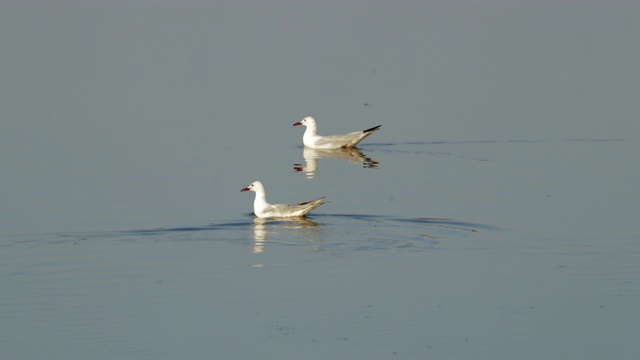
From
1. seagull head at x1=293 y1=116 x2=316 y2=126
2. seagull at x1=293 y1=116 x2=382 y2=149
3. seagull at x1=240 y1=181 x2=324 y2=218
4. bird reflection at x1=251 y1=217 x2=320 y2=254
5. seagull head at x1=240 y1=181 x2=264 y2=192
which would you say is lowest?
bird reflection at x1=251 y1=217 x2=320 y2=254

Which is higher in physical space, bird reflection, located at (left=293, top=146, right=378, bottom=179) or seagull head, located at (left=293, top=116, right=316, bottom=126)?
seagull head, located at (left=293, top=116, right=316, bottom=126)

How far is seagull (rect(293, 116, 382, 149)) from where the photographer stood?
28.2 m

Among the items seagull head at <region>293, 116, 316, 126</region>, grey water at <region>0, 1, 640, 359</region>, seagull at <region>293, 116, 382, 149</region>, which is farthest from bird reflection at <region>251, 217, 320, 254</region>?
seagull head at <region>293, 116, 316, 126</region>

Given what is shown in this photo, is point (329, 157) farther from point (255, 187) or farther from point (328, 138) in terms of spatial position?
point (255, 187)

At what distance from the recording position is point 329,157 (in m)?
27.9

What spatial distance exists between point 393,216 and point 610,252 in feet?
12.0

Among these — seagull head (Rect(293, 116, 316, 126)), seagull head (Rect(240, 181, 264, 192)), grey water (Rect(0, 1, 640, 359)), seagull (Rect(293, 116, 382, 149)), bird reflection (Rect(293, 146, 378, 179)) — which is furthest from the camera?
seagull head (Rect(293, 116, 316, 126))

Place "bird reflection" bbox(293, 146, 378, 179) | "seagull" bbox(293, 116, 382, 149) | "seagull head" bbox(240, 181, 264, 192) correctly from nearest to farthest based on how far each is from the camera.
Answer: "seagull head" bbox(240, 181, 264, 192) → "bird reflection" bbox(293, 146, 378, 179) → "seagull" bbox(293, 116, 382, 149)

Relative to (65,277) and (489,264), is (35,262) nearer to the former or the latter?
(65,277)

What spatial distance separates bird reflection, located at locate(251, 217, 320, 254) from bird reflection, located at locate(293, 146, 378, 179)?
3997mm

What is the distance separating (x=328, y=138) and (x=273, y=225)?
28.7 feet

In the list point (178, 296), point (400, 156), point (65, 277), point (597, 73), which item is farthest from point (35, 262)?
point (597, 73)

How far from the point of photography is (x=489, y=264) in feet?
55.6

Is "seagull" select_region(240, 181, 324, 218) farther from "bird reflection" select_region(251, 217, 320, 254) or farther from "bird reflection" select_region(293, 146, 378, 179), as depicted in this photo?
"bird reflection" select_region(293, 146, 378, 179)
